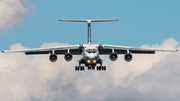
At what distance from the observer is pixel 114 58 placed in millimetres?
46875

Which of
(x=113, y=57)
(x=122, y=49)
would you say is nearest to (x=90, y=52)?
(x=113, y=57)

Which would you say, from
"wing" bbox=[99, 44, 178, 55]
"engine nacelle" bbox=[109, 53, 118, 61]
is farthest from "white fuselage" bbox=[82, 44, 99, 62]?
"wing" bbox=[99, 44, 178, 55]

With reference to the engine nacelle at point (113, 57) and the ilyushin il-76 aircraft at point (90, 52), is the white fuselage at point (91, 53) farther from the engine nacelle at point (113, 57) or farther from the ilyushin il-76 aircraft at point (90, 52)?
the engine nacelle at point (113, 57)

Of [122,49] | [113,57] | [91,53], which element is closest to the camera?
[91,53]

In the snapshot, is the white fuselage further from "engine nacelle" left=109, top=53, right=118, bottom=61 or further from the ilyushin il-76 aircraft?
"engine nacelle" left=109, top=53, right=118, bottom=61

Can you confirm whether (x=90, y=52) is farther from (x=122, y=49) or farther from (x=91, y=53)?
(x=122, y=49)

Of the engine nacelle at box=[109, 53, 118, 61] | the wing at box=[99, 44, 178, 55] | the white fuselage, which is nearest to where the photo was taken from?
the white fuselage

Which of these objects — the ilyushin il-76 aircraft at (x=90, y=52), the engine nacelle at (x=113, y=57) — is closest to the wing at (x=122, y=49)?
the ilyushin il-76 aircraft at (x=90, y=52)

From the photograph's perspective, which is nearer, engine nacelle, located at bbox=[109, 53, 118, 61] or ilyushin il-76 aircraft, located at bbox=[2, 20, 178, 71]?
ilyushin il-76 aircraft, located at bbox=[2, 20, 178, 71]

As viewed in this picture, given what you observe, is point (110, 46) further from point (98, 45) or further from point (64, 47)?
point (64, 47)

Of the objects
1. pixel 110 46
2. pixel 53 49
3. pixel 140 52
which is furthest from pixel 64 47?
pixel 140 52

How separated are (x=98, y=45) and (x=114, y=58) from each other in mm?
2825

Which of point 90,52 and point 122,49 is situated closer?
point 90,52

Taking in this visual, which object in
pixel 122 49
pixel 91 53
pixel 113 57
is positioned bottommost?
pixel 113 57
